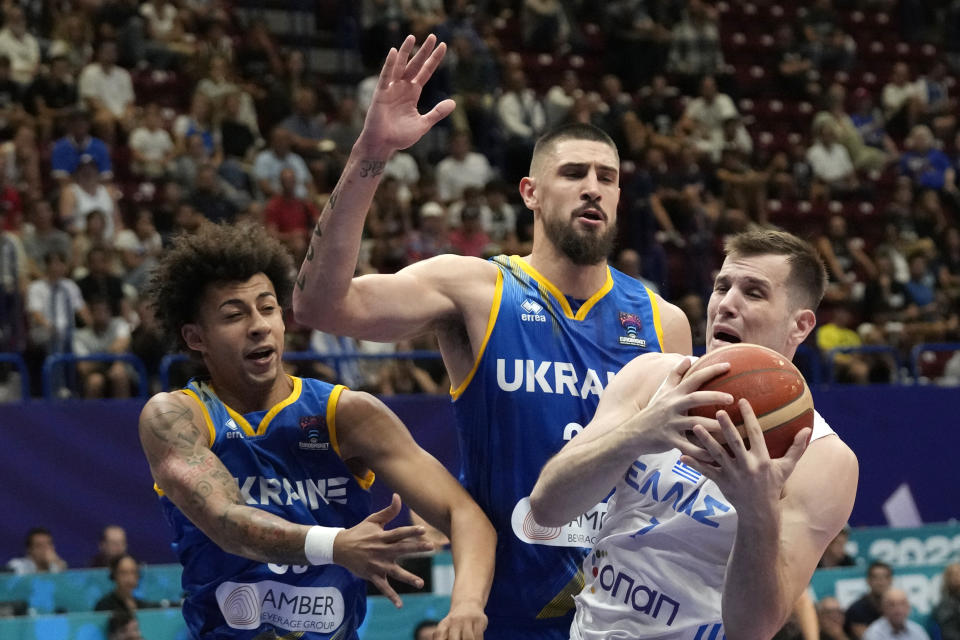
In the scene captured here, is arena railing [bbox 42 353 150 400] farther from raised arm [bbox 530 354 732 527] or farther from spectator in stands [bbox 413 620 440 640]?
raised arm [bbox 530 354 732 527]

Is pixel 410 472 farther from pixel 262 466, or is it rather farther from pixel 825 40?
pixel 825 40

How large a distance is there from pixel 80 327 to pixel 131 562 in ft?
11.3

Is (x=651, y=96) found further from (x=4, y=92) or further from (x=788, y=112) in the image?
(x=4, y=92)

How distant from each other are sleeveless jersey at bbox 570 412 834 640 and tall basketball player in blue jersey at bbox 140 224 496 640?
1.91 ft

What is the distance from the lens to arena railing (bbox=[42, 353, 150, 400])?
11.6 m

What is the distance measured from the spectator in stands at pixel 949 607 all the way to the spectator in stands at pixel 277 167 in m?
7.73

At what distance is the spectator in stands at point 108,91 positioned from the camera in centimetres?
1530

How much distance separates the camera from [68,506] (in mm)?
11625

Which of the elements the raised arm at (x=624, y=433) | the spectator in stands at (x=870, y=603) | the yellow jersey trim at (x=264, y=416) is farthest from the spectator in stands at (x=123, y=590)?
the raised arm at (x=624, y=433)

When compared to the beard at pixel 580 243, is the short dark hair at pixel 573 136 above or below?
above

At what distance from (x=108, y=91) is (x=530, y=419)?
11.6 metres

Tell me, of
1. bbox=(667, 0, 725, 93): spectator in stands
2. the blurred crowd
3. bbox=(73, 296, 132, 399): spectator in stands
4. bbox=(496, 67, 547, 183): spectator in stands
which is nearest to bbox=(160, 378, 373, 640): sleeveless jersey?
bbox=(73, 296, 132, 399): spectator in stands

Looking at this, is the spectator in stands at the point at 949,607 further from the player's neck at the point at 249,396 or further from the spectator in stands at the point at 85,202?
the spectator in stands at the point at 85,202

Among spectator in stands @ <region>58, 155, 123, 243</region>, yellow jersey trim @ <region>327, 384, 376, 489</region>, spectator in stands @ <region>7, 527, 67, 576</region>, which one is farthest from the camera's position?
spectator in stands @ <region>58, 155, 123, 243</region>
